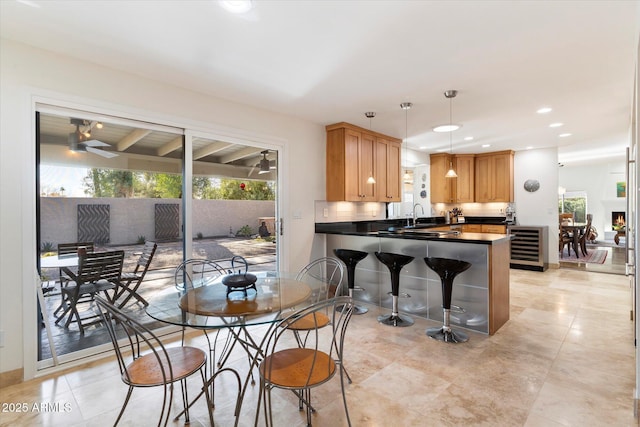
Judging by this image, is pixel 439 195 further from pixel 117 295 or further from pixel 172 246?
pixel 117 295

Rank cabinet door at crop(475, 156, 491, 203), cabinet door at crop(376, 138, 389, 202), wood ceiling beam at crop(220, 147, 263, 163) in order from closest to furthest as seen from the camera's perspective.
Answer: wood ceiling beam at crop(220, 147, 263, 163) → cabinet door at crop(376, 138, 389, 202) → cabinet door at crop(475, 156, 491, 203)

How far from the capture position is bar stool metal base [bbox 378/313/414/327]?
3.39 m

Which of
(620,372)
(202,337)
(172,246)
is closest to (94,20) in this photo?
(172,246)

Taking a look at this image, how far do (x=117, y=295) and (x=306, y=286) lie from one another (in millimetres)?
1973

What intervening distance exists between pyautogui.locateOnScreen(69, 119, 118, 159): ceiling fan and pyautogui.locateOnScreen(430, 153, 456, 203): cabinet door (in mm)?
6173

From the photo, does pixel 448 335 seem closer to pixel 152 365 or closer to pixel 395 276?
pixel 395 276

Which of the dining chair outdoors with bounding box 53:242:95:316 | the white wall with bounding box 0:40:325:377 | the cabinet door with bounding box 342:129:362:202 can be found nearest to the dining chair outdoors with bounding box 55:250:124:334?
the dining chair outdoors with bounding box 53:242:95:316

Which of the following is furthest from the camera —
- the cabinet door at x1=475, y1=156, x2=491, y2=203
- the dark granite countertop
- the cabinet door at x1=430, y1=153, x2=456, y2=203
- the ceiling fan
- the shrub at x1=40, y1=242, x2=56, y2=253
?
the cabinet door at x1=475, y1=156, x2=491, y2=203

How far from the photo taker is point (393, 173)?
17.5 ft

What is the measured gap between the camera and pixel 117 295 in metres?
2.93

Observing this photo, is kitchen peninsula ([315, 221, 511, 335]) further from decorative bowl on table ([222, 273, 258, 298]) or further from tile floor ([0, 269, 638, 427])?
decorative bowl on table ([222, 273, 258, 298])

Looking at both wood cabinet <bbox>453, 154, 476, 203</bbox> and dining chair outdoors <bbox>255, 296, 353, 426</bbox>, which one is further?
wood cabinet <bbox>453, 154, 476, 203</bbox>

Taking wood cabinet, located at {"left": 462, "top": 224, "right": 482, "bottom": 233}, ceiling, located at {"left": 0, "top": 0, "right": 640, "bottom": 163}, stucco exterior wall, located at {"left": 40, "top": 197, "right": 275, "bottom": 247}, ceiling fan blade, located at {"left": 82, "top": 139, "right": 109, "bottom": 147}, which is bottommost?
wood cabinet, located at {"left": 462, "top": 224, "right": 482, "bottom": 233}

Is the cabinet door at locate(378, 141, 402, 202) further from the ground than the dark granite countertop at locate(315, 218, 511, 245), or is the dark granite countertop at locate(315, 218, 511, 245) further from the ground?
the cabinet door at locate(378, 141, 402, 202)
